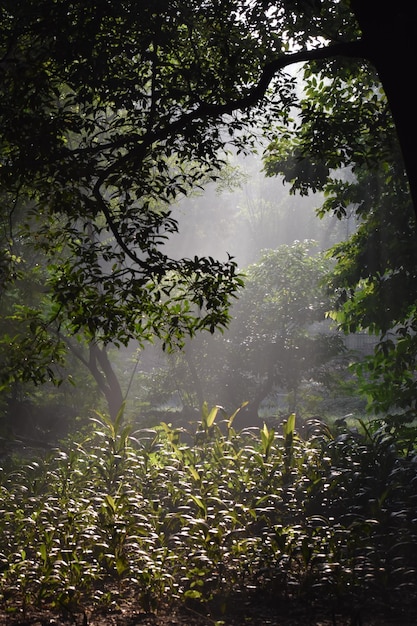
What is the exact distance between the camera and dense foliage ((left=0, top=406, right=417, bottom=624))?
5480 mm

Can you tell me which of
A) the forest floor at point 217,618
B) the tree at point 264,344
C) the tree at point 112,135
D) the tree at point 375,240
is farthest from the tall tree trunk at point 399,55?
the tree at point 264,344

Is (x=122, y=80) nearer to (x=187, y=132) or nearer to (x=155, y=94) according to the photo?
(x=155, y=94)

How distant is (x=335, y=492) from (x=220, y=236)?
6434cm

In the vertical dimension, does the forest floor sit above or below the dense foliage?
below

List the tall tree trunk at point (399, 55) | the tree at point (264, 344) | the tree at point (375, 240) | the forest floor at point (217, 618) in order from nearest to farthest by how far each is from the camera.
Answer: the tall tree trunk at point (399, 55)
the forest floor at point (217, 618)
the tree at point (375, 240)
the tree at point (264, 344)

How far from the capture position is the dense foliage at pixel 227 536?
5.48 meters

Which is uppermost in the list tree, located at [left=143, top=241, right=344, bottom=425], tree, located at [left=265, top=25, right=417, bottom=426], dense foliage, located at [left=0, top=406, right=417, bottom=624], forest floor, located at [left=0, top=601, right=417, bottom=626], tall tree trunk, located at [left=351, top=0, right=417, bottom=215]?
tree, located at [left=143, top=241, right=344, bottom=425]

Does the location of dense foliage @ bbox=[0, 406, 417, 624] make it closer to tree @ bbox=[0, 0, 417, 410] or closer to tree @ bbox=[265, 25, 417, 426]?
tree @ bbox=[265, 25, 417, 426]

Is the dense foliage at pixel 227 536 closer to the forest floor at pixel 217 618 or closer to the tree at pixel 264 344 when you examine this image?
the forest floor at pixel 217 618

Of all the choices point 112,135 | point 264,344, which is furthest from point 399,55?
point 264,344

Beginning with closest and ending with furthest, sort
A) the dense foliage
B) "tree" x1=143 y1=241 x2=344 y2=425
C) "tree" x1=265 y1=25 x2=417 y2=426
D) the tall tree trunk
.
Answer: the tall tree trunk, the dense foliage, "tree" x1=265 y1=25 x2=417 y2=426, "tree" x1=143 y1=241 x2=344 y2=425

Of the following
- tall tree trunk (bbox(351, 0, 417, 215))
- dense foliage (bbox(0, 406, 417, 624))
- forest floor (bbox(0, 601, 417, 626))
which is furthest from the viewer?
dense foliage (bbox(0, 406, 417, 624))

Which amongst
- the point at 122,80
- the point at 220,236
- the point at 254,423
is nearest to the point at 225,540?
the point at 122,80

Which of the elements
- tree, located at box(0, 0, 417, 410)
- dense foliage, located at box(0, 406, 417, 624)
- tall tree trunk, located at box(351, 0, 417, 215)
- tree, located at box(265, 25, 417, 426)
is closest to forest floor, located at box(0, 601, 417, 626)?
dense foliage, located at box(0, 406, 417, 624)
